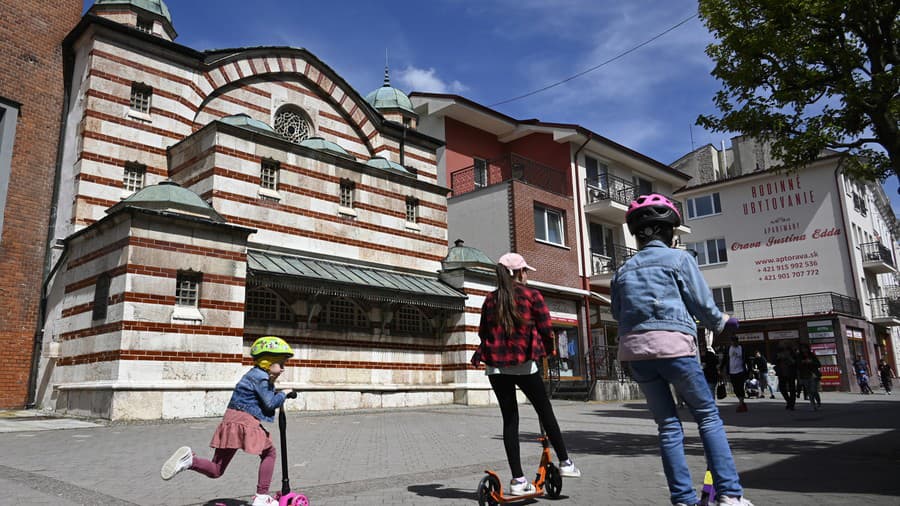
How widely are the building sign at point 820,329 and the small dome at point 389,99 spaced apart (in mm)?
22991

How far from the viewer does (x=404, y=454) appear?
7863mm

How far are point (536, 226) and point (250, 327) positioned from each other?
1284 centimetres

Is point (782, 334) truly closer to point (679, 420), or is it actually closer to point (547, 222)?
point (547, 222)

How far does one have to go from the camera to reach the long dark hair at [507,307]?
5.02 metres

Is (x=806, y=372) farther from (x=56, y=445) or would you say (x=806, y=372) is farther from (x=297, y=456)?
(x=56, y=445)

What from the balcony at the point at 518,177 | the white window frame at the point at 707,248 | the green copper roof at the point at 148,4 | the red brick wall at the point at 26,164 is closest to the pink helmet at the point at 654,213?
the red brick wall at the point at 26,164

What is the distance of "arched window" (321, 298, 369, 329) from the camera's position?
643 inches

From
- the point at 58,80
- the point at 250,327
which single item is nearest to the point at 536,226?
the point at 250,327

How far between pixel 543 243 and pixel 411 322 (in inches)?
307

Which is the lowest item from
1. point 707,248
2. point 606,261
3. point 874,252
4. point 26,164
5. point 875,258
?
point 606,261

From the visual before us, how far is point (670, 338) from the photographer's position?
380 centimetres

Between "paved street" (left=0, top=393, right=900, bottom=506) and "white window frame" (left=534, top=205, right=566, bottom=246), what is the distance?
12.8m

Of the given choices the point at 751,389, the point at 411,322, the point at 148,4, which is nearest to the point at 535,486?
the point at 411,322

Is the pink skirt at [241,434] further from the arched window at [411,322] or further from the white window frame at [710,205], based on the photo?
the white window frame at [710,205]
